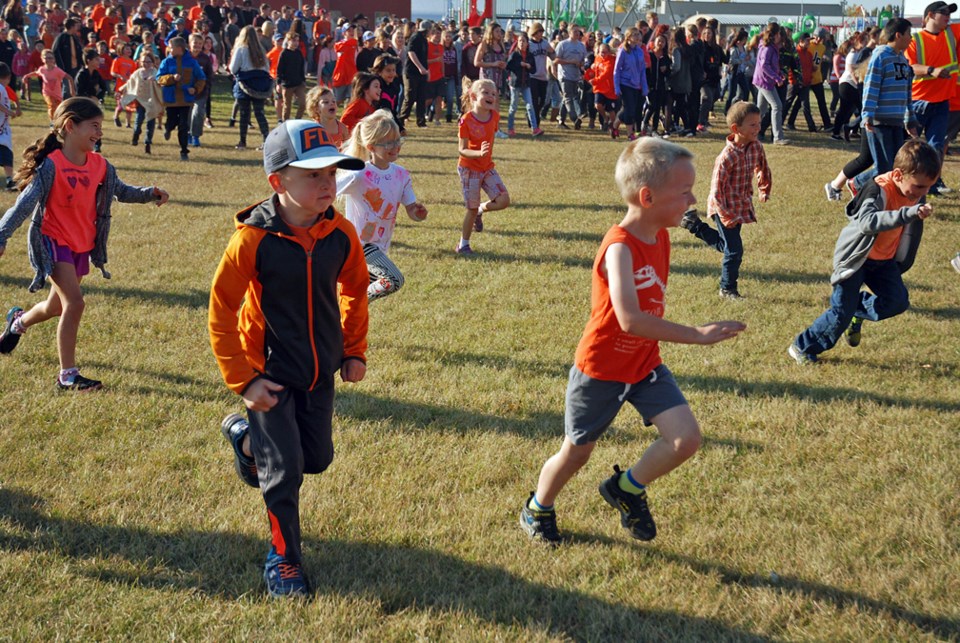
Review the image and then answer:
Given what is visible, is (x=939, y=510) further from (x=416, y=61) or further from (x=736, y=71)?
(x=736, y=71)

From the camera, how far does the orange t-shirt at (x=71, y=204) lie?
5.80 metres

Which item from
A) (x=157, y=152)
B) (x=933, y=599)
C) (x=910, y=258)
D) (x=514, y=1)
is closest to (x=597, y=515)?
(x=933, y=599)

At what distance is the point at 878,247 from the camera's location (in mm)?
6250

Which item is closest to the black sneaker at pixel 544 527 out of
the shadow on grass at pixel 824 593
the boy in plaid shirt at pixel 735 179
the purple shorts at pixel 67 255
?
the shadow on grass at pixel 824 593

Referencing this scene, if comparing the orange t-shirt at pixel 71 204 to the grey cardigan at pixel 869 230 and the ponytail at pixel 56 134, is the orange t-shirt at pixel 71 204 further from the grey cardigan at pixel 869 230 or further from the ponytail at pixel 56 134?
the grey cardigan at pixel 869 230

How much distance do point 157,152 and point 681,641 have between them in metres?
15.8

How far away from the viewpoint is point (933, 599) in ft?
12.6

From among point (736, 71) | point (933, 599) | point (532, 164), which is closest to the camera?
point (933, 599)

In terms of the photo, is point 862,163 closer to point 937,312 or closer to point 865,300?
point 937,312

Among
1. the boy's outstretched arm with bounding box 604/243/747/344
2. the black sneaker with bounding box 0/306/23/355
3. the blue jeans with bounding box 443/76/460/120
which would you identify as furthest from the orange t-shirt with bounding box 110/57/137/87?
the boy's outstretched arm with bounding box 604/243/747/344

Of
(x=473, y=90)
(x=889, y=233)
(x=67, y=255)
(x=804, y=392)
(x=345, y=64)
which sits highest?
(x=345, y=64)

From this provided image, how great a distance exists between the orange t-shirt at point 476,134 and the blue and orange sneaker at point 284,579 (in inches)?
250

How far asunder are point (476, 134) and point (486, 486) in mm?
5528

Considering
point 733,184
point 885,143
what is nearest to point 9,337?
point 733,184
